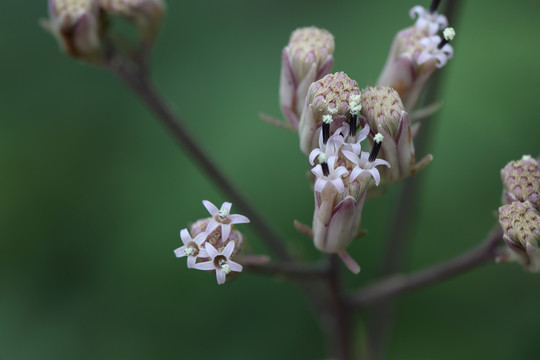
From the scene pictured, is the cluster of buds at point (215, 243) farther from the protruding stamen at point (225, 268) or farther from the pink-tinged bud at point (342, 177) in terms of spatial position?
the pink-tinged bud at point (342, 177)

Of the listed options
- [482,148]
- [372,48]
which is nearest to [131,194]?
[372,48]

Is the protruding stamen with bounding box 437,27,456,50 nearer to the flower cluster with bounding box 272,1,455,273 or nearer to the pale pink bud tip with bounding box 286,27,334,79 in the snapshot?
the flower cluster with bounding box 272,1,455,273

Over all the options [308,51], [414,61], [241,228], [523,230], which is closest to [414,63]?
[414,61]

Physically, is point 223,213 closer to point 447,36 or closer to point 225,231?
point 225,231

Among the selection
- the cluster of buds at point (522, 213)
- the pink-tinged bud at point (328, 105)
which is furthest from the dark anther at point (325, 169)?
the cluster of buds at point (522, 213)

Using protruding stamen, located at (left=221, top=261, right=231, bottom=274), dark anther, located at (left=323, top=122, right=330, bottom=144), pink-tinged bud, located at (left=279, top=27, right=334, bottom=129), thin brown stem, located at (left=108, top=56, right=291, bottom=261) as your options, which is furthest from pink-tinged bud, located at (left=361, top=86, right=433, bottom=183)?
thin brown stem, located at (left=108, top=56, right=291, bottom=261)

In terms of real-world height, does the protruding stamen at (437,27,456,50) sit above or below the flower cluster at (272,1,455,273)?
above

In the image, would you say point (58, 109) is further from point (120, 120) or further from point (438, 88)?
point (438, 88)
